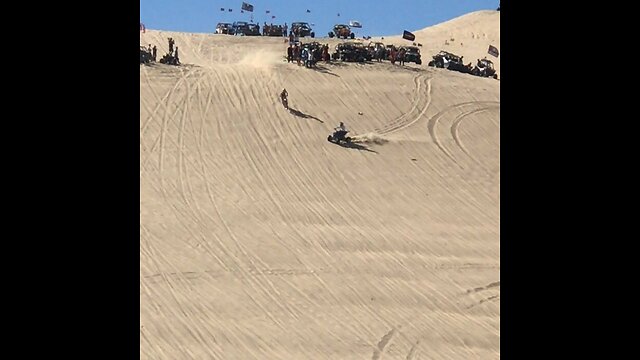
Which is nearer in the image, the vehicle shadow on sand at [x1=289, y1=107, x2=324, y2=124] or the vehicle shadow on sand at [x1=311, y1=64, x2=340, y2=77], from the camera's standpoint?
the vehicle shadow on sand at [x1=289, y1=107, x2=324, y2=124]

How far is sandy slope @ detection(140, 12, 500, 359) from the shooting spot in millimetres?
12195

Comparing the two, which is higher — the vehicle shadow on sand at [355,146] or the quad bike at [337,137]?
the quad bike at [337,137]

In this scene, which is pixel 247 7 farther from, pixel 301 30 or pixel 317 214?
pixel 317 214

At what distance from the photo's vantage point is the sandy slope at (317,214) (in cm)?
1220

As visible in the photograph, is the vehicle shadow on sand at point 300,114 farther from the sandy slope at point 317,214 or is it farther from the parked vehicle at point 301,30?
the parked vehicle at point 301,30

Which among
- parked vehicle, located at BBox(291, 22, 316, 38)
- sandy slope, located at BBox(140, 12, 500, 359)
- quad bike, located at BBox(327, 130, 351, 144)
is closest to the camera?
sandy slope, located at BBox(140, 12, 500, 359)

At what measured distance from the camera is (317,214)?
661 inches

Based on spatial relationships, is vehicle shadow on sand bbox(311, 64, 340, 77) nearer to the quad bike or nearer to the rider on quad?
the rider on quad

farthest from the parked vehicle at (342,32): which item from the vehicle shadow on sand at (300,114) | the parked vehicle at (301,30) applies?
the vehicle shadow on sand at (300,114)

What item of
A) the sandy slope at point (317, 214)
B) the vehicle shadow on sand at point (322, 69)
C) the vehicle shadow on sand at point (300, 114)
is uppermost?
the vehicle shadow on sand at point (322, 69)

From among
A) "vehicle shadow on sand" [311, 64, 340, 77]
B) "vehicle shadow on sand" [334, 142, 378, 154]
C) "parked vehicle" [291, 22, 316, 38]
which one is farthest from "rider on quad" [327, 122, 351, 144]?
"parked vehicle" [291, 22, 316, 38]
